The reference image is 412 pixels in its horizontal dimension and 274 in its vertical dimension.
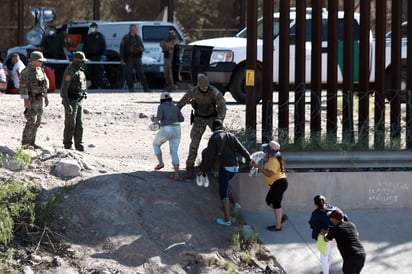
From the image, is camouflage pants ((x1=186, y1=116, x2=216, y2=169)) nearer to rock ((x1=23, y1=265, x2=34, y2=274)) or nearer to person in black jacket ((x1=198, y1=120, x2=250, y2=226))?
person in black jacket ((x1=198, y1=120, x2=250, y2=226))

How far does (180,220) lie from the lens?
12.4m

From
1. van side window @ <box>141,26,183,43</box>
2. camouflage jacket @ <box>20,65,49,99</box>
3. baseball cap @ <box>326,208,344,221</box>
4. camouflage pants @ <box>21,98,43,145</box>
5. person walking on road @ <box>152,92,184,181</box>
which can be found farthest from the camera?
van side window @ <box>141,26,183,43</box>

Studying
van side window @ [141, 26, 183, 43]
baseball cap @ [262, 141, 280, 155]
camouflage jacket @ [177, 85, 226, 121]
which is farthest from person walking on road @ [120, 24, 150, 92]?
baseball cap @ [262, 141, 280, 155]

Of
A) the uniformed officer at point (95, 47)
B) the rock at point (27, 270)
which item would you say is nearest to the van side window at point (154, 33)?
the uniformed officer at point (95, 47)

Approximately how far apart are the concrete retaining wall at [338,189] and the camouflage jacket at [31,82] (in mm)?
3309

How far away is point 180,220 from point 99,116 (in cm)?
661

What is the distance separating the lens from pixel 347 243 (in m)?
10.8

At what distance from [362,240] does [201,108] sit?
280 cm

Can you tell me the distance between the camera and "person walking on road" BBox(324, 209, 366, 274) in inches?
424

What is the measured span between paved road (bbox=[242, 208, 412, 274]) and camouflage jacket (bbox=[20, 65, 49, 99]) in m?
3.65

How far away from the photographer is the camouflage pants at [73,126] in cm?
1455

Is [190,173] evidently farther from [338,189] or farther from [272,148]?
[338,189]

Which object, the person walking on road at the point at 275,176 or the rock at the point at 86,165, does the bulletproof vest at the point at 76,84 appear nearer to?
the rock at the point at 86,165

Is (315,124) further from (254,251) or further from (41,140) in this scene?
(41,140)
